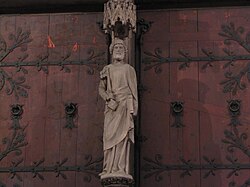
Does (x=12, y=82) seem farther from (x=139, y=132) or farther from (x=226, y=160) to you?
(x=226, y=160)

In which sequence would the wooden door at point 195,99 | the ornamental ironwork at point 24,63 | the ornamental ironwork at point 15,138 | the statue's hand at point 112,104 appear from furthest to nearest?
the ornamental ironwork at point 24,63, the ornamental ironwork at point 15,138, the wooden door at point 195,99, the statue's hand at point 112,104

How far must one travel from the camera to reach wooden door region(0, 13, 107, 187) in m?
8.66

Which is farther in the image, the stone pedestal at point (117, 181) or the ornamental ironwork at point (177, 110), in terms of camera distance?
the ornamental ironwork at point (177, 110)

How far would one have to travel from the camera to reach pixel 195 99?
8.74 m

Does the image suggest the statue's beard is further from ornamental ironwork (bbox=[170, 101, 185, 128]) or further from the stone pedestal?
the stone pedestal

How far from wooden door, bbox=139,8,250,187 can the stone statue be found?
82cm

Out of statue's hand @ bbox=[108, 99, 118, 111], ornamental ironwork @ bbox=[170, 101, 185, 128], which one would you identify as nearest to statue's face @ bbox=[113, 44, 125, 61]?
statue's hand @ bbox=[108, 99, 118, 111]

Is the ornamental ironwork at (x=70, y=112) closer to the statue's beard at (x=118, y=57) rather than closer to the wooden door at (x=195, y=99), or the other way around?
the wooden door at (x=195, y=99)

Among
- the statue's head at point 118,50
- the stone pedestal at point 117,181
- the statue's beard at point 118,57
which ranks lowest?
the stone pedestal at point 117,181

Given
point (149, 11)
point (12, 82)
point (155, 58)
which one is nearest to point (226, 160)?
point (155, 58)

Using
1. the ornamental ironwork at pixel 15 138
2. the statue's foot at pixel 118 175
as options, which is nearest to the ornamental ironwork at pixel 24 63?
the ornamental ironwork at pixel 15 138

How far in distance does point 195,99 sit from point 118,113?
4.43 ft

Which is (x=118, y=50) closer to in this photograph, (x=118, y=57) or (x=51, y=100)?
(x=118, y=57)

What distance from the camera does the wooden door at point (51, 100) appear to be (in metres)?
8.66
